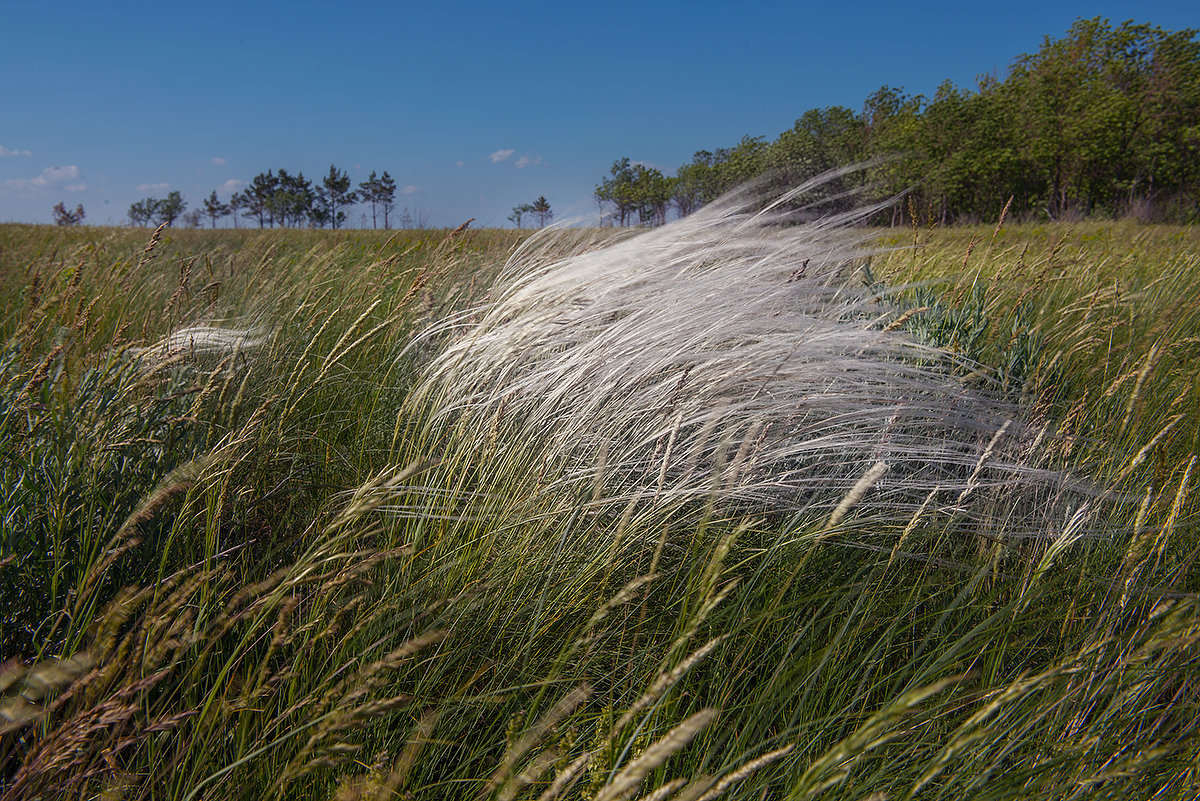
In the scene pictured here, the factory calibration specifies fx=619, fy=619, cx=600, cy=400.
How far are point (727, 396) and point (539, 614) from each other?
2.28ft

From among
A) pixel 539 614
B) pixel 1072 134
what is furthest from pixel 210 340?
pixel 1072 134

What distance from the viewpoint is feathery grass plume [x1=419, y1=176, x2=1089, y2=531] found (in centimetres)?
143

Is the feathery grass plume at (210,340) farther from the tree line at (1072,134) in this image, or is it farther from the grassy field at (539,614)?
the tree line at (1072,134)

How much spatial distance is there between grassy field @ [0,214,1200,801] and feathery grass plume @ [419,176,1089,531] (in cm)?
3

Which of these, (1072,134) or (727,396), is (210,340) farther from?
(1072,134)

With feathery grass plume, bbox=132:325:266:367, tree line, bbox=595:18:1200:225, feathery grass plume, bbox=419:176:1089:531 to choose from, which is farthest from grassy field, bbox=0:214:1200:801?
tree line, bbox=595:18:1200:225

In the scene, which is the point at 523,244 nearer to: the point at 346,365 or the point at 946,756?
the point at 346,365

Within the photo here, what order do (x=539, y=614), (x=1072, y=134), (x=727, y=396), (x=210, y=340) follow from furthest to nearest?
(x=1072, y=134), (x=210, y=340), (x=727, y=396), (x=539, y=614)

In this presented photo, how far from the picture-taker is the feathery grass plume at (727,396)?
56.2 inches

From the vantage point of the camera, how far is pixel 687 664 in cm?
64

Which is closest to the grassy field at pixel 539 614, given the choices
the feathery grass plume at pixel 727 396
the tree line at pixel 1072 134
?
the feathery grass plume at pixel 727 396

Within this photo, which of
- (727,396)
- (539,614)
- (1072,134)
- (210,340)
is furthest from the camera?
(1072,134)

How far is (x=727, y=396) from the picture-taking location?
4.98ft

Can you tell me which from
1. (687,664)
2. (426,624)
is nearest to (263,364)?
(426,624)
